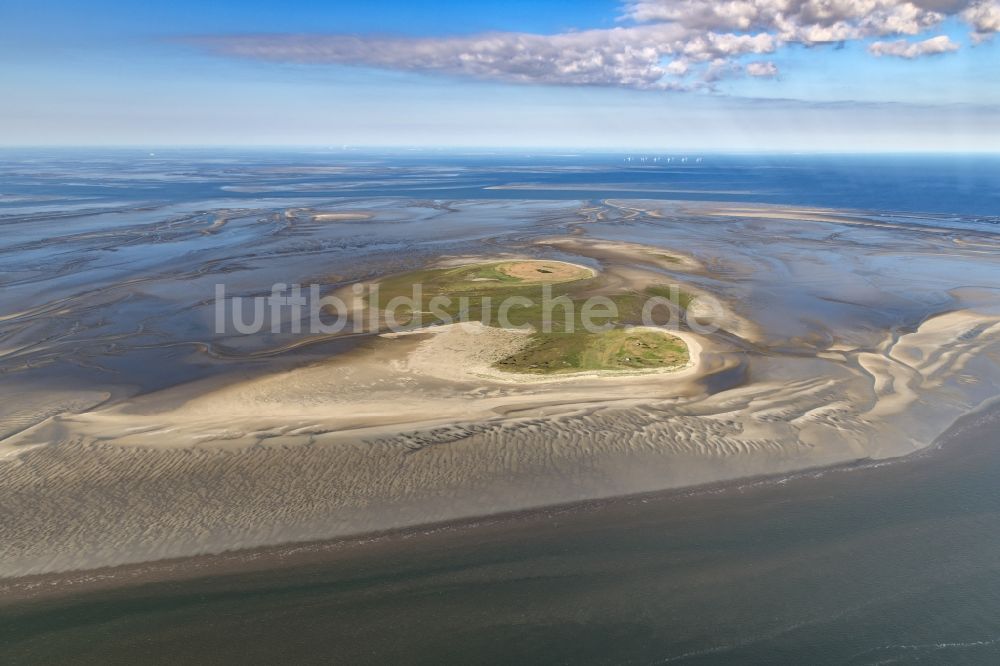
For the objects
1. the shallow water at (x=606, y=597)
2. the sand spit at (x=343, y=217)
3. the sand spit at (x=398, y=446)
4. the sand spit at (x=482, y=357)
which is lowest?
the shallow water at (x=606, y=597)

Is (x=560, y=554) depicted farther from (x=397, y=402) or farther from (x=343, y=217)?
(x=343, y=217)

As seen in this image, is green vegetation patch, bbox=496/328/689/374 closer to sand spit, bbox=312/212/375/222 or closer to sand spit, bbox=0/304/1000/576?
sand spit, bbox=0/304/1000/576

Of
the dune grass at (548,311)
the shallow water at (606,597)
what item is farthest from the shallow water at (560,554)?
the dune grass at (548,311)

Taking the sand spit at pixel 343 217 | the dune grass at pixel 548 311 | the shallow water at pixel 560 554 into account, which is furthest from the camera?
the sand spit at pixel 343 217

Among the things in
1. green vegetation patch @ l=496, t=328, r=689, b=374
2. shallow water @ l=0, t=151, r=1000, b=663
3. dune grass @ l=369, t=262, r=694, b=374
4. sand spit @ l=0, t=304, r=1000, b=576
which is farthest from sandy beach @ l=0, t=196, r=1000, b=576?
dune grass @ l=369, t=262, r=694, b=374

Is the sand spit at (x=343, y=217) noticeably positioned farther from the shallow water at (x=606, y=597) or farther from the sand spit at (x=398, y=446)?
the shallow water at (x=606, y=597)

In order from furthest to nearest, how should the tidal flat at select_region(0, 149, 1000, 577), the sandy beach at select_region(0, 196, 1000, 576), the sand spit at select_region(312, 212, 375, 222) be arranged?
the sand spit at select_region(312, 212, 375, 222), the tidal flat at select_region(0, 149, 1000, 577), the sandy beach at select_region(0, 196, 1000, 576)

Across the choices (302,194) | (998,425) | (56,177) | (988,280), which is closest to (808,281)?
(988,280)

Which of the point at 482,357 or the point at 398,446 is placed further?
the point at 482,357

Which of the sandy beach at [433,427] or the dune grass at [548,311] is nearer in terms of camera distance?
the sandy beach at [433,427]

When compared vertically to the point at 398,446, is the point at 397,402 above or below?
above

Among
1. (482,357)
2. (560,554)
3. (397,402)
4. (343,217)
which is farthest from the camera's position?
(343,217)

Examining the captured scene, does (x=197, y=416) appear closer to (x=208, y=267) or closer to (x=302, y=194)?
(x=208, y=267)

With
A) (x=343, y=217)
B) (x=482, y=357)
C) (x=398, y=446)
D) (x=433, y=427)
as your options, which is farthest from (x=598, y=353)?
(x=343, y=217)
